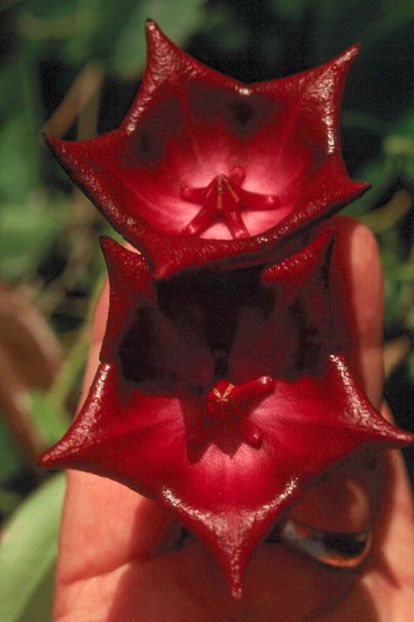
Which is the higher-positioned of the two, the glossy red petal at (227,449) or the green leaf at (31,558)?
the glossy red petal at (227,449)

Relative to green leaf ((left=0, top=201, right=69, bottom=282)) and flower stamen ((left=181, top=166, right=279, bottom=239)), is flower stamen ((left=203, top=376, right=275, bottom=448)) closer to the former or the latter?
flower stamen ((left=181, top=166, right=279, bottom=239))

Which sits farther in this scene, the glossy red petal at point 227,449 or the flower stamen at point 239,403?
the flower stamen at point 239,403

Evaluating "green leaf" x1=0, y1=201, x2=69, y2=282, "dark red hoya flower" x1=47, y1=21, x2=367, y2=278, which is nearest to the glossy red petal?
"dark red hoya flower" x1=47, y1=21, x2=367, y2=278

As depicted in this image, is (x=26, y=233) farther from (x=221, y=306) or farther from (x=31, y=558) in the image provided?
(x=221, y=306)

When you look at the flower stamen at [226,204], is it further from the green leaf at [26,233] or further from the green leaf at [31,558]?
the green leaf at [26,233]

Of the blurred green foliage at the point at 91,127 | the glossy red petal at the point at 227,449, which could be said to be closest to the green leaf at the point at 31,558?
the blurred green foliage at the point at 91,127

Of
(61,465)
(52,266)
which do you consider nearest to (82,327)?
(52,266)
